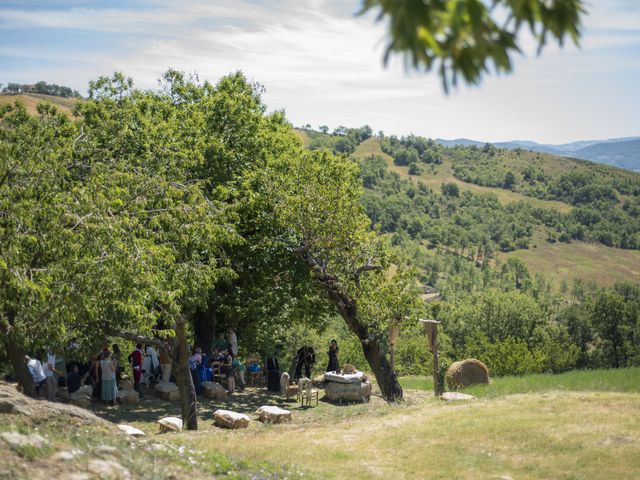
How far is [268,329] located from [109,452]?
923 inches

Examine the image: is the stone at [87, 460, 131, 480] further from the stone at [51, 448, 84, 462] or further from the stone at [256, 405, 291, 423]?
the stone at [256, 405, 291, 423]

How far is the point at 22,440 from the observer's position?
31.0 ft

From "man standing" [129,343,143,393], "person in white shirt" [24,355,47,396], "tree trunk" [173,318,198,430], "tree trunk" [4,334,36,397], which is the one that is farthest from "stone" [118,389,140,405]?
"tree trunk" [4,334,36,397]

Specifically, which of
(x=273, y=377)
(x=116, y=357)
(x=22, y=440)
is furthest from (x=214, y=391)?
(x=22, y=440)

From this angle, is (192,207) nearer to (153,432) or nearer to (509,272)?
(153,432)

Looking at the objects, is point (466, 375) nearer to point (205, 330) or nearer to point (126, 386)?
point (205, 330)

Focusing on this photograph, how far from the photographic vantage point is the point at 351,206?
2342cm

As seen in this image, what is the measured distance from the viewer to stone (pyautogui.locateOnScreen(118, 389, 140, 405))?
21828 millimetres

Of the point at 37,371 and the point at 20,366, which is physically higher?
the point at 20,366

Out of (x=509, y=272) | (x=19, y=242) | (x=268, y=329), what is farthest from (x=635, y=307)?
(x=509, y=272)

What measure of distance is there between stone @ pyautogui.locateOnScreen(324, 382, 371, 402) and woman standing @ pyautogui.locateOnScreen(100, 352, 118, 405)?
7.25m

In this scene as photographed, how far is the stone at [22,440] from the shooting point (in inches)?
365

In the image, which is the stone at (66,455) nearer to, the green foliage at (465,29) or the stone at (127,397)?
the green foliage at (465,29)

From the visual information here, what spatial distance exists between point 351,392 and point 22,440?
1533cm
